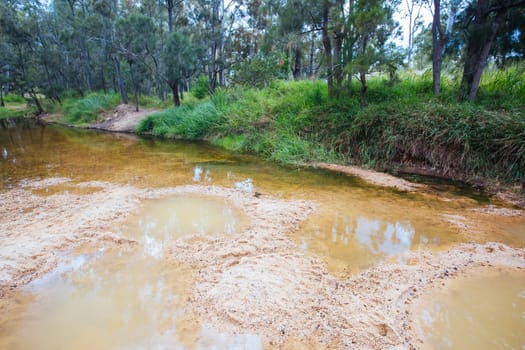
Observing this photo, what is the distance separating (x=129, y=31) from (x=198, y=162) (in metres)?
9.31

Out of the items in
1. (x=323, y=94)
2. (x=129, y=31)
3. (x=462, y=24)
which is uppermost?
(x=129, y=31)

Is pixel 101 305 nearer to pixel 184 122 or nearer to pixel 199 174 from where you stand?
pixel 199 174

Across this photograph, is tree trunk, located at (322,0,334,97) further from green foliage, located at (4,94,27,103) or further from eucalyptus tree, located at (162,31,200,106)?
green foliage, located at (4,94,27,103)

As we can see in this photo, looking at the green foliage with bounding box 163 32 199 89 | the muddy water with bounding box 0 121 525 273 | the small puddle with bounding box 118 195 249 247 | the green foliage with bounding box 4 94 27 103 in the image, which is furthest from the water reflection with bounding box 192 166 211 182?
the green foliage with bounding box 4 94 27 103

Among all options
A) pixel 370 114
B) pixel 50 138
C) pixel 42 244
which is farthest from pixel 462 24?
pixel 50 138

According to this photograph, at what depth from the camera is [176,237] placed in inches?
132

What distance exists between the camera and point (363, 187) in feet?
16.9

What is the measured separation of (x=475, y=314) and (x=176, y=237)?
9.21 ft

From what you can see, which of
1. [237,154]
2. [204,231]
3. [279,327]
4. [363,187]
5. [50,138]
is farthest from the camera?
[50,138]

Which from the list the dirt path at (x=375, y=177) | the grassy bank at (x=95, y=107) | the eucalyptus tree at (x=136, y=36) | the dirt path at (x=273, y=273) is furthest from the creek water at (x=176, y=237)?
the grassy bank at (x=95, y=107)

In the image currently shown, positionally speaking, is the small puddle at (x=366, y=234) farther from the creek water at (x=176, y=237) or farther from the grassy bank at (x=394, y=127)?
the grassy bank at (x=394, y=127)

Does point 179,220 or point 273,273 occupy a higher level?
point 179,220

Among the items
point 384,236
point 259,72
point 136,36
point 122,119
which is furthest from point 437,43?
point 122,119

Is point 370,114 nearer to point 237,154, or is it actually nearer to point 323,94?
point 323,94
